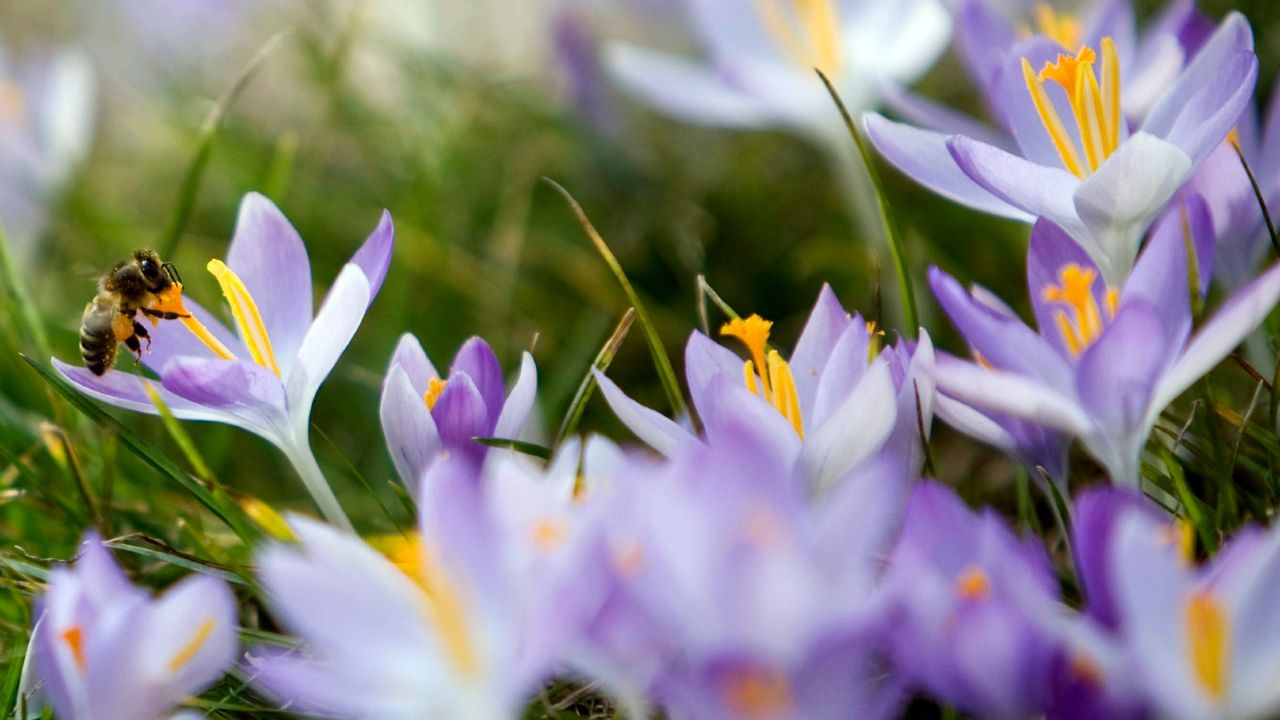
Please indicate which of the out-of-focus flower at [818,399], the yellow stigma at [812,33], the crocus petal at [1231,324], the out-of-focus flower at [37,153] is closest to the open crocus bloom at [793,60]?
the yellow stigma at [812,33]

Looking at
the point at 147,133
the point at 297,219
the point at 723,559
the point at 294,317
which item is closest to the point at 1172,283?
the point at 723,559

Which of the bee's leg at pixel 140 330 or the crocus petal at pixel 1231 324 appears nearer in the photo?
the crocus petal at pixel 1231 324

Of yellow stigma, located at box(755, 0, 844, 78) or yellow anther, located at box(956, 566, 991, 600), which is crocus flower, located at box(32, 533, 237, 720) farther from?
yellow stigma, located at box(755, 0, 844, 78)

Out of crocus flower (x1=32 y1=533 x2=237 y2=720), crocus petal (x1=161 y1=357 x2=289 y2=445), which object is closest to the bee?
crocus petal (x1=161 y1=357 x2=289 y2=445)

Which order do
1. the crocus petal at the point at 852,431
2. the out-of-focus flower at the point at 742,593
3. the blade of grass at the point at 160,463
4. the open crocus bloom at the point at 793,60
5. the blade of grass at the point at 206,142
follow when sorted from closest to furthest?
the out-of-focus flower at the point at 742,593 → the crocus petal at the point at 852,431 → the blade of grass at the point at 160,463 → the blade of grass at the point at 206,142 → the open crocus bloom at the point at 793,60

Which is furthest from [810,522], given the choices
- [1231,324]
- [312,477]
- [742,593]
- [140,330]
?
[140,330]

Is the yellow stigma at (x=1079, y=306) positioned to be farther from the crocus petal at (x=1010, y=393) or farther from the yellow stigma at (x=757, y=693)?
the yellow stigma at (x=757, y=693)

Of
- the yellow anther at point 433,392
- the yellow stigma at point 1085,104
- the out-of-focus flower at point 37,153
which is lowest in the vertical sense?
the out-of-focus flower at point 37,153
